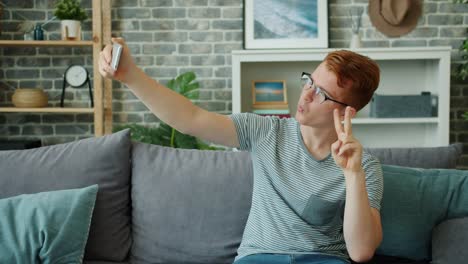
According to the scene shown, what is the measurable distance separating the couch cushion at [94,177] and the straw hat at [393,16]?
2.61 m

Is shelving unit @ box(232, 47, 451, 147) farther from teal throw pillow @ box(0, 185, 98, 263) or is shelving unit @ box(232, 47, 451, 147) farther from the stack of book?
teal throw pillow @ box(0, 185, 98, 263)

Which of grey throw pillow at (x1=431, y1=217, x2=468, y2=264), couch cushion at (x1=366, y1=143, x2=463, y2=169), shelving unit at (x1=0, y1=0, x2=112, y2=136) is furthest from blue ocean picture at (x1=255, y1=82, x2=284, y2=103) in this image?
grey throw pillow at (x1=431, y1=217, x2=468, y2=264)

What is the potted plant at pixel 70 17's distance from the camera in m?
3.94

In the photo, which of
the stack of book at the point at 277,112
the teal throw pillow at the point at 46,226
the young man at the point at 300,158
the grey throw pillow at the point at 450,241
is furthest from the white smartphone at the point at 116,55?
the stack of book at the point at 277,112

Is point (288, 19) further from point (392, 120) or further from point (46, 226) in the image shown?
point (46, 226)

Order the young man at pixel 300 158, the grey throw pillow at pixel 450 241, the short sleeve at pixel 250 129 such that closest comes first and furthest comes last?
the young man at pixel 300 158
the short sleeve at pixel 250 129
the grey throw pillow at pixel 450 241

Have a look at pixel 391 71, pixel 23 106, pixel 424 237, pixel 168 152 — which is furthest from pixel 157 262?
pixel 391 71

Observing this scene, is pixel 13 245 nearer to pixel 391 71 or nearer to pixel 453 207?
pixel 453 207

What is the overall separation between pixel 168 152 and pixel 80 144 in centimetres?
34

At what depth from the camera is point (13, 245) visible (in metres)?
1.88

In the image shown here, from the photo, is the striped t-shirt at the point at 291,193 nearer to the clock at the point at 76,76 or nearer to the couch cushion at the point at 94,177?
the couch cushion at the point at 94,177

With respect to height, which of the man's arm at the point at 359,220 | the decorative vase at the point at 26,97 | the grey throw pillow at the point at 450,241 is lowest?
the grey throw pillow at the point at 450,241

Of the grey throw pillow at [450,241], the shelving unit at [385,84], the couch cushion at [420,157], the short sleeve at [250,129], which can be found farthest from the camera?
the shelving unit at [385,84]

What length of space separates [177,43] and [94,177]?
2264 mm
